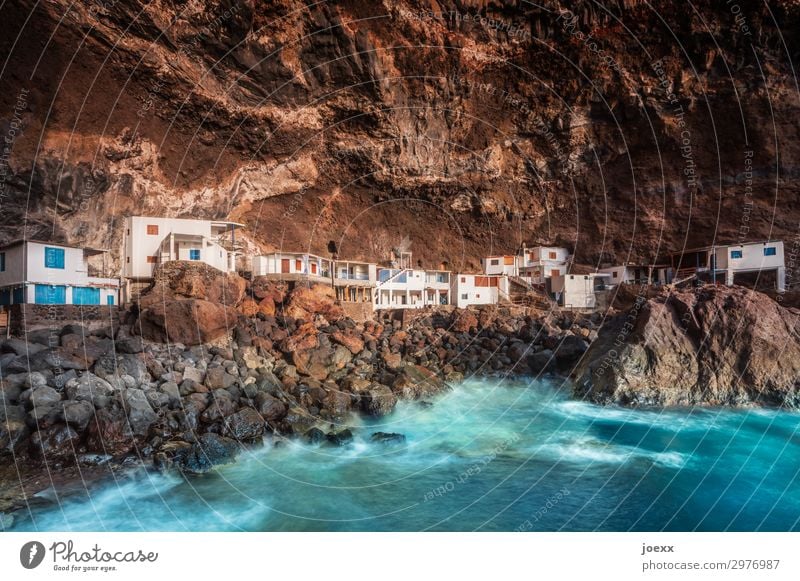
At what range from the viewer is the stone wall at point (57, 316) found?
12.2m

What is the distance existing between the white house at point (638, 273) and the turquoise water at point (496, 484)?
16394mm

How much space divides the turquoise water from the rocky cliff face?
14.1m

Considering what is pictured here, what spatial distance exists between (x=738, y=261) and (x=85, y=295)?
104 feet

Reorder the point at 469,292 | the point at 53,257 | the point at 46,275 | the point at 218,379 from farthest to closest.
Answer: the point at 469,292, the point at 53,257, the point at 46,275, the point at 218,379

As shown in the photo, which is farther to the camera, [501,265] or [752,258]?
[501,265]

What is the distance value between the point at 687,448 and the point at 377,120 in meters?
19.3

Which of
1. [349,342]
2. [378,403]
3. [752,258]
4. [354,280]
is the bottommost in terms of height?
[378,403]

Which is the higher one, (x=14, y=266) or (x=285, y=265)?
(x=285, y=265)

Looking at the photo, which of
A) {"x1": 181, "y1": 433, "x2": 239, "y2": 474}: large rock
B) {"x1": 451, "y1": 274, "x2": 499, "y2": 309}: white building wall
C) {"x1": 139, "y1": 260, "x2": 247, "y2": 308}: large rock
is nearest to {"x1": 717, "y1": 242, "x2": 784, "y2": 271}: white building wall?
{"x1": 451, "y1": 274, "x2": 499, "y2": 309}: white building wall

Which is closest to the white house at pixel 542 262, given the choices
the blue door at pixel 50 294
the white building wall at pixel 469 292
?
the white building wall at pixel 469 292

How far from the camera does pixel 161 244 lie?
57.5 ft

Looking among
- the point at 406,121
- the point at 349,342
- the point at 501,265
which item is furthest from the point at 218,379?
the point at 501,265

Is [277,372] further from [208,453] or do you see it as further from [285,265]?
[285,265]

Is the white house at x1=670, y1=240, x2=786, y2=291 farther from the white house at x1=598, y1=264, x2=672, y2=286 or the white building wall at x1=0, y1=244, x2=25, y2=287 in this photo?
the white building wall at x1=0, y1=244, x2=25, y2=287
